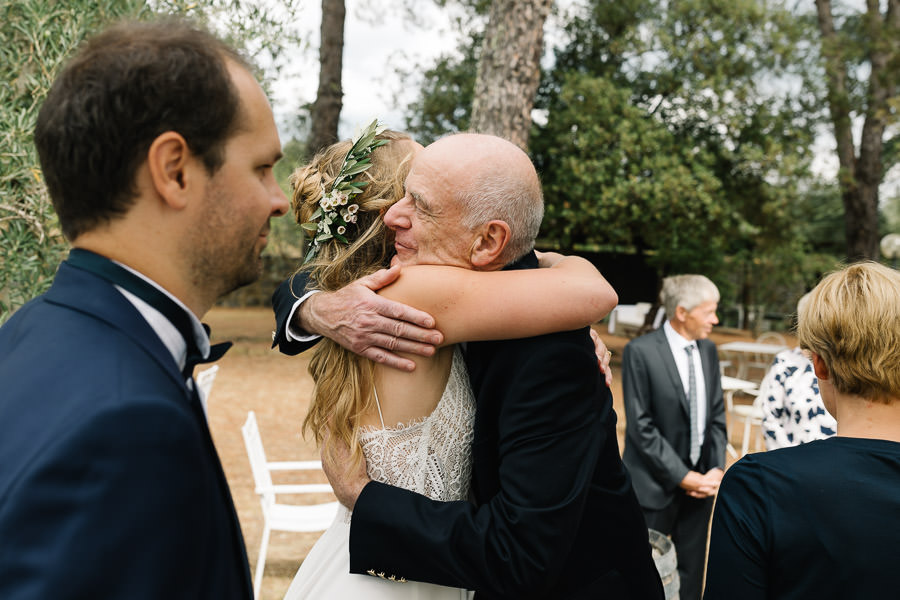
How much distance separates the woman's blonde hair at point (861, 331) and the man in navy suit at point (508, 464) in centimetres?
66

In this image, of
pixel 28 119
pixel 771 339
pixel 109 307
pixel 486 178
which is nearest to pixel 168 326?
pixel 109 307

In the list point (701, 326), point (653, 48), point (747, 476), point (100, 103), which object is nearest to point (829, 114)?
point (653, 48)

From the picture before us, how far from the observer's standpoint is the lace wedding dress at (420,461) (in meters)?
1.82

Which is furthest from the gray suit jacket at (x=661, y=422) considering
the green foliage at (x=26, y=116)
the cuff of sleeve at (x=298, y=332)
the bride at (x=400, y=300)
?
the green foliage at (x=26, y=116)

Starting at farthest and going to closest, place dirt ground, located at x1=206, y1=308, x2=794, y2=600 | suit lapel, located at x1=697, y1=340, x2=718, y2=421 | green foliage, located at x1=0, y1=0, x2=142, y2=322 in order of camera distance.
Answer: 1. dirt ground, located at x1=206, y1=308, x2=794, y2=600
2. suit lapel, located at x1=697, y1=340, x2=718, y2=421
3. green foliage, located at x1=0, y1=0, x2=142, y2=322

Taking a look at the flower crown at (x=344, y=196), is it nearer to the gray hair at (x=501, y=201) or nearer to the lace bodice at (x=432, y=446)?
the gray hair at (x=501, y=201)

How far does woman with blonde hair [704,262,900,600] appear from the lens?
1697mm

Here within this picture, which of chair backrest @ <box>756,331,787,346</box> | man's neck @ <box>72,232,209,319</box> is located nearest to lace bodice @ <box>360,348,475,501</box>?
man's neck @ <box>72,232,209,319</box>

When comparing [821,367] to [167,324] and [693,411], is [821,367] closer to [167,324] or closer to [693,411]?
[167,324]

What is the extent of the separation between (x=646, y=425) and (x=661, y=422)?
5.3 inches

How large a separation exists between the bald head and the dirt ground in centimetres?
109

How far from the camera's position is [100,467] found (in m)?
0.90

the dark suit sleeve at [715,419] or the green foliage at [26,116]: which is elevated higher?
the green foliage at [26,116]

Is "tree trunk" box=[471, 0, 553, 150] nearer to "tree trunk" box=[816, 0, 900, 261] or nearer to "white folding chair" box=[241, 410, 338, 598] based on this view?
"white folding chair" box=[241, 410, 338, 598]
